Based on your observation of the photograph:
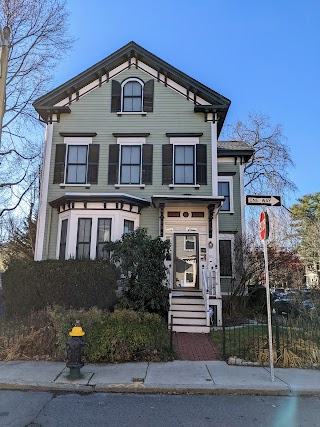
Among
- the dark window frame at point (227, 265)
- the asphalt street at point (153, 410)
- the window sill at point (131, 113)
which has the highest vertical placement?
the window sill at point (131, 113)

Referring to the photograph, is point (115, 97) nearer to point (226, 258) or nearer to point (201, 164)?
point (201, 164)

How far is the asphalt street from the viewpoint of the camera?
4.50m

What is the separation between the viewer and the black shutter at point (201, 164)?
44.7 feet

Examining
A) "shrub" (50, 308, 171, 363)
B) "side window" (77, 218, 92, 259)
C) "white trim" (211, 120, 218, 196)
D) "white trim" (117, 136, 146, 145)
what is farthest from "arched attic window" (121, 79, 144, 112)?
"shrub" (50, 308, 171, 363)

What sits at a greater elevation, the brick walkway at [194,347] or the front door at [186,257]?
the front door at [186,257]

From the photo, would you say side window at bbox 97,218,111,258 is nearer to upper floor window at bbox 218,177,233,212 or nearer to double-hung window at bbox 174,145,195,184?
double-hung window at bbox 174,145,195,184

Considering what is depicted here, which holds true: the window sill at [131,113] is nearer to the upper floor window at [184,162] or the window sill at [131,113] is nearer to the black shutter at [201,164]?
the upper floor window at [184,162]

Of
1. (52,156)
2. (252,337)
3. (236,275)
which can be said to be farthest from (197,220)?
(52,156)

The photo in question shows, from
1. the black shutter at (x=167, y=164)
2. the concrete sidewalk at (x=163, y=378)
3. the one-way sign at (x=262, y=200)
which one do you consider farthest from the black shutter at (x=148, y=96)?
the concrete sidewalk at (x=163, y=378)

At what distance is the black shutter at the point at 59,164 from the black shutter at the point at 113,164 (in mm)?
1922

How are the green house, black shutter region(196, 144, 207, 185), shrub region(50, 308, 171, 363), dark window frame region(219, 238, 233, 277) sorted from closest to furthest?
shrub region(50, 308, 171, 363) < the green house < black shutter region(196, 144, 207, 185) < dark window frame region(219, 238, 233, 277)

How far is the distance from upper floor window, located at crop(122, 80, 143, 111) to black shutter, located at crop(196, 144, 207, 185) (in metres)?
3.08

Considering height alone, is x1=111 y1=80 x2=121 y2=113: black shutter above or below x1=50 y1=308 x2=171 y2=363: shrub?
above

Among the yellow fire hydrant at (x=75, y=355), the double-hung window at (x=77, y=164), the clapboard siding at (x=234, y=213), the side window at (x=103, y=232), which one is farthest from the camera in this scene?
the clapboard siding at (x=234, y=213)
